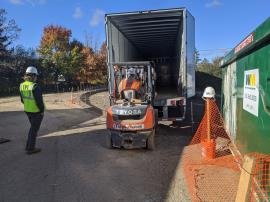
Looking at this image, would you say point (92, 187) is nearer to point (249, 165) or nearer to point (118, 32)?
point (249, 165)

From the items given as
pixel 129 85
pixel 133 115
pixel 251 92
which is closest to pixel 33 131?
pixel 133 115

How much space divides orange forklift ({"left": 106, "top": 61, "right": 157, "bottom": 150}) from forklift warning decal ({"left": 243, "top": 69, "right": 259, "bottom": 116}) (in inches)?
127

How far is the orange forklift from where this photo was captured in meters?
9.79

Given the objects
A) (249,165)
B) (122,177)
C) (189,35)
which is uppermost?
(189,35)

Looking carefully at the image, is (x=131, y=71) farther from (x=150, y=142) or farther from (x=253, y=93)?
(x=253, y=93)

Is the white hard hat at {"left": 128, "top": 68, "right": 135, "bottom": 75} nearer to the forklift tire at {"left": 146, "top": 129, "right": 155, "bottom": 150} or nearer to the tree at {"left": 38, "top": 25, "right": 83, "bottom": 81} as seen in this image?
the forklift tire at {"left": 146, "top": 129, "right": 155, "bottom": 150}

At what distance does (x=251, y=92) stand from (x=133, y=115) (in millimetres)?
4106

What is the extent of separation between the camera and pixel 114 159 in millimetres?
9047

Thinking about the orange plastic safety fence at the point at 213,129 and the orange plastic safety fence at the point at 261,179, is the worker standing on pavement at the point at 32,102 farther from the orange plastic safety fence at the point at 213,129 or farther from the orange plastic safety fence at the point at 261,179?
the orange plastic safety fence at the point at 261,179

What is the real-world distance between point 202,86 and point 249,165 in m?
32.9

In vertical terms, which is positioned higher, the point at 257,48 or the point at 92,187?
the point at 257,48

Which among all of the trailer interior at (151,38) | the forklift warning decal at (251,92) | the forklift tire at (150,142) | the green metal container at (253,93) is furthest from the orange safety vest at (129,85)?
the forklift warning decal at (251,92)

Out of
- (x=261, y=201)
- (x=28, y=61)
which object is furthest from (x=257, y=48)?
(x=28, y=61)

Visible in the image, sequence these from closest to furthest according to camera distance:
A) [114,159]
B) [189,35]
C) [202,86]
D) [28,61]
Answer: [114,159] → [189,35] → [202,86] → [28,61]
